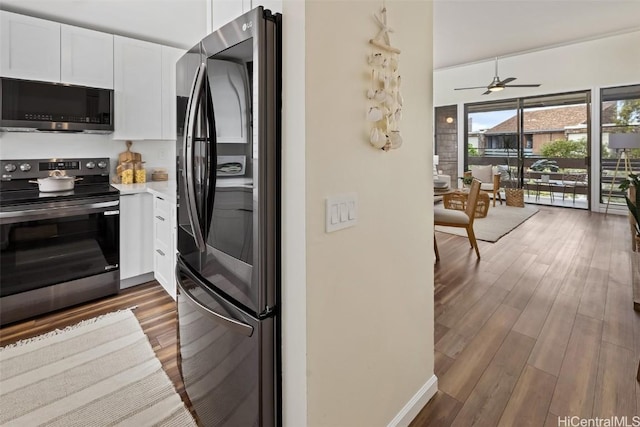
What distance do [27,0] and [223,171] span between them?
108 inches

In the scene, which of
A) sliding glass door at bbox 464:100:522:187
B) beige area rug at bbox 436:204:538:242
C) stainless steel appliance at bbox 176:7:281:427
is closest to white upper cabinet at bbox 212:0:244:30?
stainless steel appliance at bbox 176:7:281:427

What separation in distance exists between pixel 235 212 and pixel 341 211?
1.22ft

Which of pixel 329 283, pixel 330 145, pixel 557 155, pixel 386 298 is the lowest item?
pixel 386 298

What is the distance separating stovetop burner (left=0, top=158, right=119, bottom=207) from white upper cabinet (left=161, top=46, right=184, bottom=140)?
2.12ft

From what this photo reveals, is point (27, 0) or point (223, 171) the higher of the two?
point (27, 0)

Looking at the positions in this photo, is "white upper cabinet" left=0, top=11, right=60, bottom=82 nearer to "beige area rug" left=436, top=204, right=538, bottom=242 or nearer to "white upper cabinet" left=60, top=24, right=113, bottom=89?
"white upper cabinet" left=60, top=24, right=113, bottom=89

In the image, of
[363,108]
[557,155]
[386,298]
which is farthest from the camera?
[557,155]

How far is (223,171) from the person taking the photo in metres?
1.24

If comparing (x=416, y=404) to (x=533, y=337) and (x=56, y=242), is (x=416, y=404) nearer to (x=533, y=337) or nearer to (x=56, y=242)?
(x=533, y=337)

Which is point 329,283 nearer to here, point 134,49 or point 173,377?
point 173,377

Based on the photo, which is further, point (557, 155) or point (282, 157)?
point (557, 155)

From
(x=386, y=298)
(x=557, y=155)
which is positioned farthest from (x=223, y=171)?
(x=557, y=155)

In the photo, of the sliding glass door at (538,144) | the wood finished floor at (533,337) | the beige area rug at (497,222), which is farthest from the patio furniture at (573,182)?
the wood finished floor at (533,337)

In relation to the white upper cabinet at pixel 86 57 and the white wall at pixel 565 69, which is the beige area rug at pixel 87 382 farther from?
the white wall at pixel 565 69
